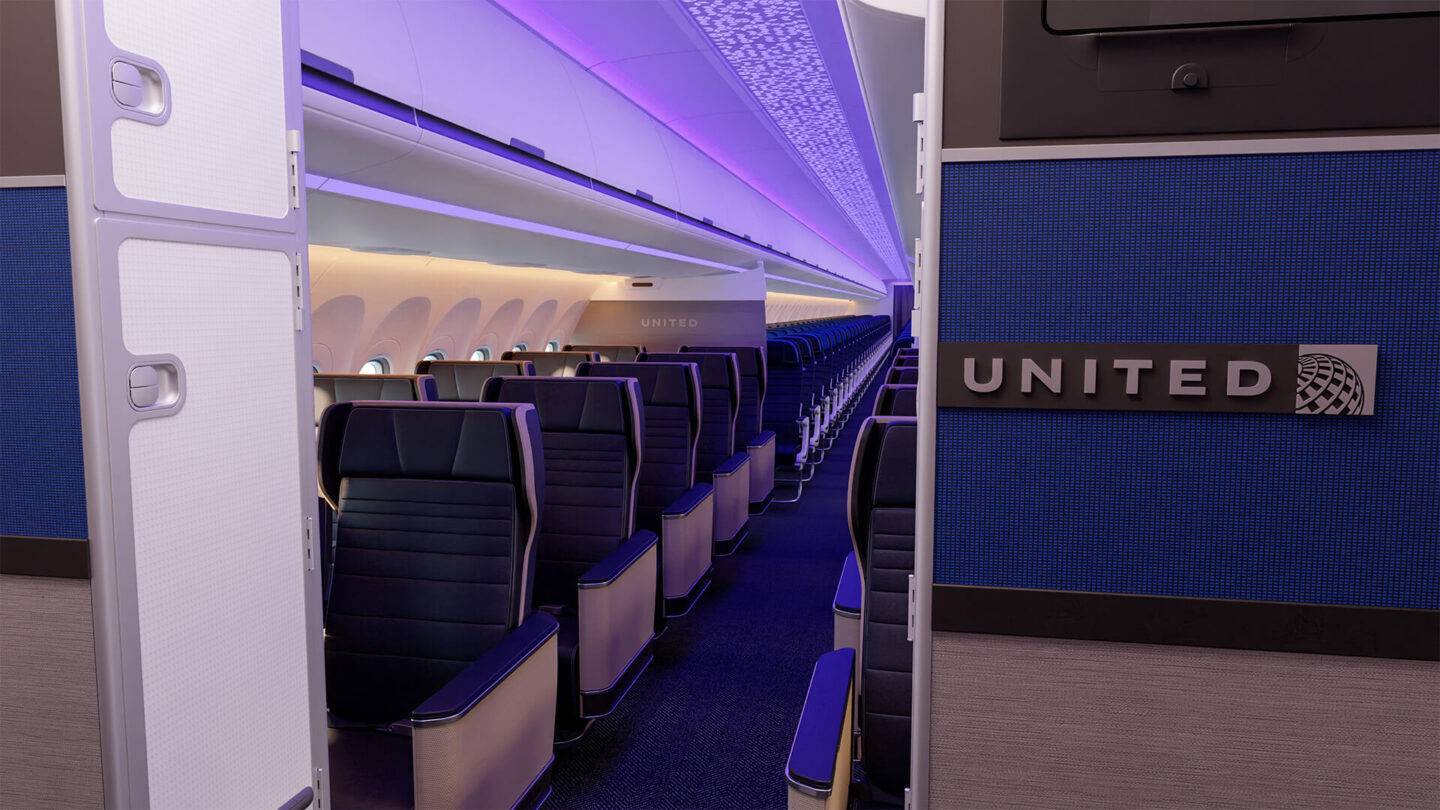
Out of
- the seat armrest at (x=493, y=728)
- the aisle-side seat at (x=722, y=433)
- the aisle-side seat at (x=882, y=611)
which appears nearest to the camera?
the seat armrest at (x=493, y=728)

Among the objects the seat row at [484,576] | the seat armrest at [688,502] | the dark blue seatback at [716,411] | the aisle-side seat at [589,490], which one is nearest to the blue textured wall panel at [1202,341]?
the seat row at [484,576]

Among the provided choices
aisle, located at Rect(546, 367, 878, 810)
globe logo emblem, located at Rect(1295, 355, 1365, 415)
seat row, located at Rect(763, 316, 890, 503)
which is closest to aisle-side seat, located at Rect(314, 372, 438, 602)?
aisle, located at Rect(546, 367, 878, 810)

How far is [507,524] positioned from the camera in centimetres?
266

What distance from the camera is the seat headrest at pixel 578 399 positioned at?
376cm

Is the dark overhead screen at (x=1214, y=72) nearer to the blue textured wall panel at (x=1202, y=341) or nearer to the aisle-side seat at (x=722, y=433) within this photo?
the blue textured wall panel at (x=1202, y=341)

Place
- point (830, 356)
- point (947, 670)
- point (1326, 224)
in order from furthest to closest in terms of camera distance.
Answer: point (830, 356) < point (947, 670) < point (1326, 224)

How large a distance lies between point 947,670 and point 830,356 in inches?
390

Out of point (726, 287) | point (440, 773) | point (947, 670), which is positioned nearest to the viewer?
point (947, 670)

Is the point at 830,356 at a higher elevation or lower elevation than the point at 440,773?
higher

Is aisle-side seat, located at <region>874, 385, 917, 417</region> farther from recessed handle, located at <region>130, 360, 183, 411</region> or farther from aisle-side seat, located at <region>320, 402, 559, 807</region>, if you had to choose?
recessed handle, located at <region>130, 360, 183, 411</region>

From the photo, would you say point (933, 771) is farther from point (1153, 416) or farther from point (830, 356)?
point (830, 356)

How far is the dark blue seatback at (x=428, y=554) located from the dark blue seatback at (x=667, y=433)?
78.3 inches

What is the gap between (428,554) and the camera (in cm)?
270

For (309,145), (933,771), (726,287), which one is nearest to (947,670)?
(933,771)
